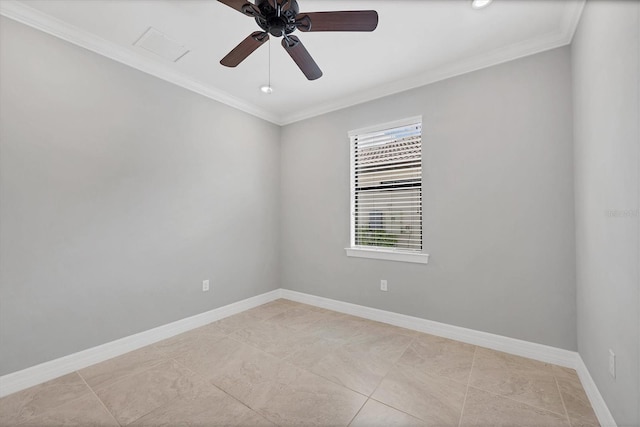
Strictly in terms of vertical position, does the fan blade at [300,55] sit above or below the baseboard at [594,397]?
above

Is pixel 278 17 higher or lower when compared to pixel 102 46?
lower

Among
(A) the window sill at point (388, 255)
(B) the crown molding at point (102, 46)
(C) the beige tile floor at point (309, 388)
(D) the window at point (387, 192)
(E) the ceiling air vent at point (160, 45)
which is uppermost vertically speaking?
(E) the ceiling air vent at point (160, 45)

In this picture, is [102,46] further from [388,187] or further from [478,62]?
[478,62]

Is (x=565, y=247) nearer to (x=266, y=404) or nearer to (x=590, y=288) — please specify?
(x=590, y=288)

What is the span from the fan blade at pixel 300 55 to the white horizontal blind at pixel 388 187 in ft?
4.66

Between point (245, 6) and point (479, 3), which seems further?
point (479, 3)

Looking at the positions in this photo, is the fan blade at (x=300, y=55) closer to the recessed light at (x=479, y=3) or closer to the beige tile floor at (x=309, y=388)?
the recessed light at (x=479, y=3)

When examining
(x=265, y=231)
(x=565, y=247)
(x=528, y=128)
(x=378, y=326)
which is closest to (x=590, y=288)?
(x=565, y=247)

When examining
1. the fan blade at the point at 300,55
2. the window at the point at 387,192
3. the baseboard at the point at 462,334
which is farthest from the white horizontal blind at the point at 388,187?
the fan blade at the point at 300,55

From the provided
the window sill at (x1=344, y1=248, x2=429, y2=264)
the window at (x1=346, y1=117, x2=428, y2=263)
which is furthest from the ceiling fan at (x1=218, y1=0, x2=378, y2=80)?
the window sill at (x1=344, y1=248, x2=429, y2=264)

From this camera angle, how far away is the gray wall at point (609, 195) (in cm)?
121

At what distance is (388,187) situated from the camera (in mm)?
3188

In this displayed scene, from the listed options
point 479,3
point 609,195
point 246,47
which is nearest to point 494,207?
point 609,195

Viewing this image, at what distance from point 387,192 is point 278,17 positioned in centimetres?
217
